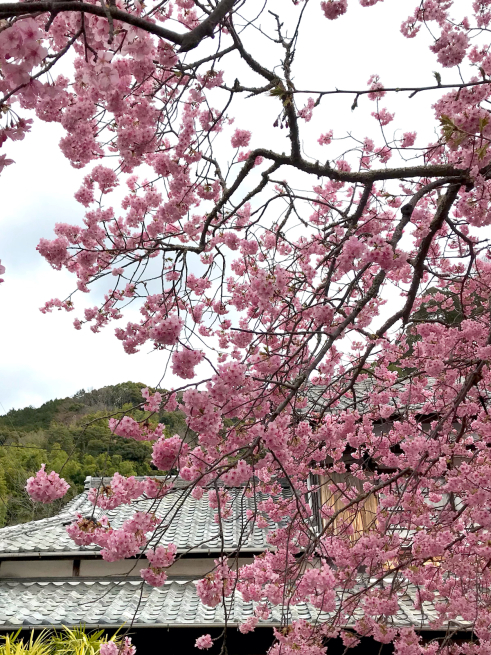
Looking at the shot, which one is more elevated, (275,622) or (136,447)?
(136,447)

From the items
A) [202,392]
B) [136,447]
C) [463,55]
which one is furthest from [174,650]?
[136,447]

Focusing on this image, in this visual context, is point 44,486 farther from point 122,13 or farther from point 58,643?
point 58,643

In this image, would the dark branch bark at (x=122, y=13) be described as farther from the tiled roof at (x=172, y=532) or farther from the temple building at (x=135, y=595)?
the tiled roof at (x=172, y=532)

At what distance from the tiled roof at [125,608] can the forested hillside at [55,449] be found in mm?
4906

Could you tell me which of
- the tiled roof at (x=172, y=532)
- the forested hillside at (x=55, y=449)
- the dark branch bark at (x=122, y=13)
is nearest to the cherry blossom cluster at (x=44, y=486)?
the dark branch bark at (x=122, y=13)

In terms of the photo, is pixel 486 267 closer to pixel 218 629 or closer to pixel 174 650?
pixel 218 629

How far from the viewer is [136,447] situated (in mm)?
14648

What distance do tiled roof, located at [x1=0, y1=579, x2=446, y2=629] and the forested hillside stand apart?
4.91m

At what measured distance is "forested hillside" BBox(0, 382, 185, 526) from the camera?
14930 mm

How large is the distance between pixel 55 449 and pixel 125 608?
1231cm

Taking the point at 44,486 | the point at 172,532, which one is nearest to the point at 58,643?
the point at 172,532

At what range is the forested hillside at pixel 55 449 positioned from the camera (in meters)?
14.9

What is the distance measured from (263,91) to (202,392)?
5.58ft

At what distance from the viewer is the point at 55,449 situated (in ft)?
55.2
